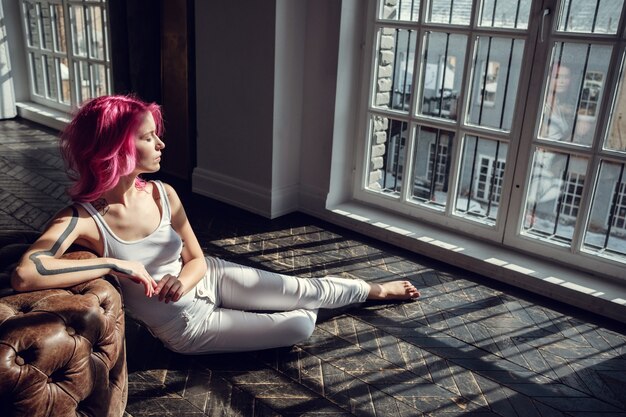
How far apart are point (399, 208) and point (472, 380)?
1942 millimetres

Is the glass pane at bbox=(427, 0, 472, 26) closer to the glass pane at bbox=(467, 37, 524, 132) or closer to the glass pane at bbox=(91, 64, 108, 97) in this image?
Result: the glass pane at bbox=(467, 37, 524, 132)

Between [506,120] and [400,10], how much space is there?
1145 millimetres

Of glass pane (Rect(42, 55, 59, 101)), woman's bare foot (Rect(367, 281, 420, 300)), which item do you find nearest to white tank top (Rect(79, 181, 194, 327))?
woman's bare foot (Rect(367, 281, 420, 300))

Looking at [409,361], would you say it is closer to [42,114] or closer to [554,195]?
[554,195]

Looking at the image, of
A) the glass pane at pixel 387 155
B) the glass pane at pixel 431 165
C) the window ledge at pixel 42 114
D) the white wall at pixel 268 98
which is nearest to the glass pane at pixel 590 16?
the glass pane at pixel 431 165

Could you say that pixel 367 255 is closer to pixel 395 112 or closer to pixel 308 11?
pixel 395 112

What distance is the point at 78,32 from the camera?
709 centimetres

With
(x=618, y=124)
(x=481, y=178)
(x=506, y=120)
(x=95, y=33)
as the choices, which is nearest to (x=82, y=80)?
(x=95, y=33)

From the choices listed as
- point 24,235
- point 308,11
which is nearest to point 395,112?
point 308,11

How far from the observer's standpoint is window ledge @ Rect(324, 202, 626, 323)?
339 cm

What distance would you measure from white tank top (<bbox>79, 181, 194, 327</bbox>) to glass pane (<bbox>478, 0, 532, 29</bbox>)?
247 cm

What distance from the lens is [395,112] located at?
171 inches

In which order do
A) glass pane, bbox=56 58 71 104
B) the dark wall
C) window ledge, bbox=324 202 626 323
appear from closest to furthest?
window ledge, bbox=324 202 626 323 → the dark wall → glass pane, bbox=56 58 71 104

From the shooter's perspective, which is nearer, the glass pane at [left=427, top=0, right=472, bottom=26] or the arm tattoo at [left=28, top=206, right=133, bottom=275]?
the arm tattoo at [left=28, top=206, right=133, bottom=275]
